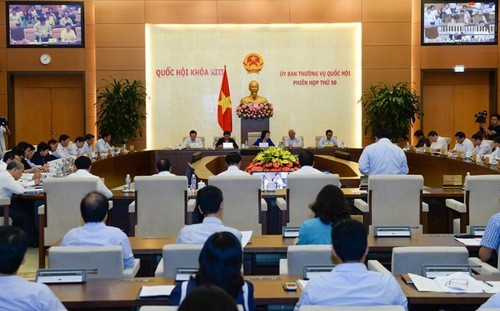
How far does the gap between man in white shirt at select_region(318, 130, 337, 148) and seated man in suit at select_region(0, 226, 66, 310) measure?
12.6m

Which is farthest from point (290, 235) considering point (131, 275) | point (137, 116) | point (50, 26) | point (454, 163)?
point (50, 26)

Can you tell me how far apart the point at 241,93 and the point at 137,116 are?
7.95 feet

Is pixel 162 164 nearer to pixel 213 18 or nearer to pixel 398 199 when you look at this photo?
pixel 398 199

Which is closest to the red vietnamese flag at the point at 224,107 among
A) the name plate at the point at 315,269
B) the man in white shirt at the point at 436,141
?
the man in white shirt at the point at 436,141

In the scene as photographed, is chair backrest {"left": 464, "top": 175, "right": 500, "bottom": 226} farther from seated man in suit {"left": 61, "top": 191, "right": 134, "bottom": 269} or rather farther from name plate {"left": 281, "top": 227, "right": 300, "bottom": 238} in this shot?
seated man in suit {"left": 61, "top": 191, "right": 134, "bottom": 269}

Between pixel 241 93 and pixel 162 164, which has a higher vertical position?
pixel 241 93

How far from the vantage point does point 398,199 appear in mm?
6969

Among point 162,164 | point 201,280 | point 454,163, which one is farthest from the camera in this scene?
point 454,163

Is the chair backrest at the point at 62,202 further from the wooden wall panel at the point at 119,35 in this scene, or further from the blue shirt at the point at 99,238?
the wooden wall panel at the point at 119,35

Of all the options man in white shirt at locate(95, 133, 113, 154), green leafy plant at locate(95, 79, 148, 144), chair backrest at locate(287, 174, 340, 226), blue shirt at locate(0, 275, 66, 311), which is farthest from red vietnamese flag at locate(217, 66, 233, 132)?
blue shirt at locate(0, 275, 66, 311)

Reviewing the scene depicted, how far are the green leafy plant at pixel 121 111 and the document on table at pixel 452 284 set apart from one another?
42.5ft

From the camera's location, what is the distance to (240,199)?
7.04 m

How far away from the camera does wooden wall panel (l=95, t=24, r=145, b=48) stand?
16875mm

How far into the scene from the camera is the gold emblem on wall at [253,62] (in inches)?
671
